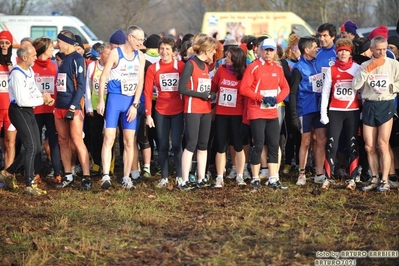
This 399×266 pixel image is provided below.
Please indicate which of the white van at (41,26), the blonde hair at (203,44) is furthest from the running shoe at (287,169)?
the white van at (41,26)

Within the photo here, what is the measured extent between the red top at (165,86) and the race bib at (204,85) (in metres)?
0.41

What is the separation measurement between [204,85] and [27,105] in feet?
8.07

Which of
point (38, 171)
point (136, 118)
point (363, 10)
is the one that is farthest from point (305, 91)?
point (363, 10)

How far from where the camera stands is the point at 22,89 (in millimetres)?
10305

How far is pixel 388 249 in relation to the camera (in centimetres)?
725

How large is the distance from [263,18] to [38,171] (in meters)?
26.3

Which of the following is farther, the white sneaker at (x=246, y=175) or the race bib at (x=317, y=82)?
the white sneaker at (x=246, y=175)

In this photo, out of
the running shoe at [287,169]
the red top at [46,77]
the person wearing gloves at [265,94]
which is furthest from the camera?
the running shoe at [287,169]

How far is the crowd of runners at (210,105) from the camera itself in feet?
34.3

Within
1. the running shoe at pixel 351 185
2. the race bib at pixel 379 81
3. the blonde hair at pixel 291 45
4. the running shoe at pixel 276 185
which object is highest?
the blonde hair at pixel 291 45

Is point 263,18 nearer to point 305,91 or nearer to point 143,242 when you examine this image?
point 305,91

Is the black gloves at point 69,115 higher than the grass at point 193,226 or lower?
higher

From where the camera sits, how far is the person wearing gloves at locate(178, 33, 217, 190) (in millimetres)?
10461

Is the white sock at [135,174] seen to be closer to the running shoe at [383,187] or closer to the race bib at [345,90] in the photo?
the race bib at [345,90]
